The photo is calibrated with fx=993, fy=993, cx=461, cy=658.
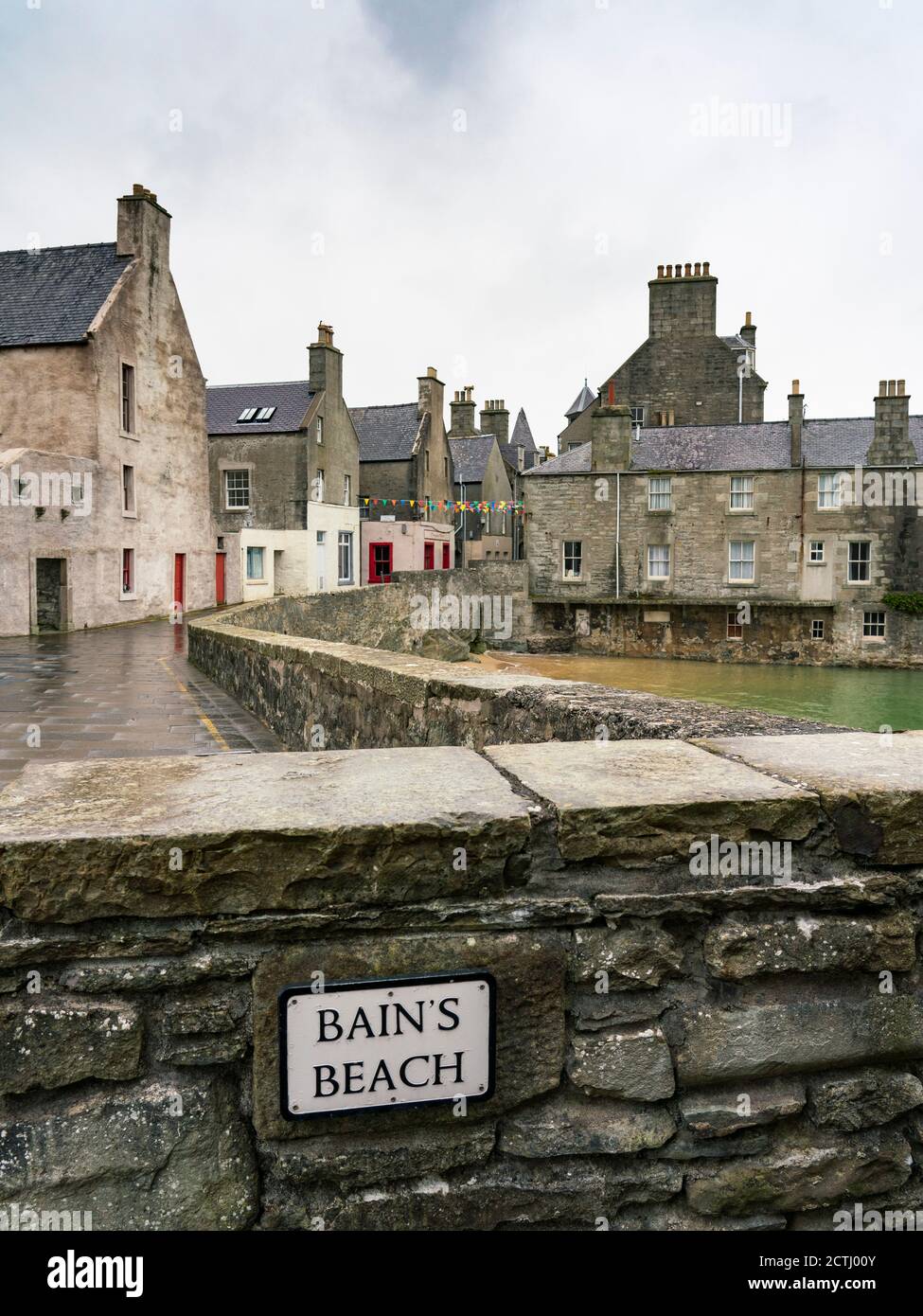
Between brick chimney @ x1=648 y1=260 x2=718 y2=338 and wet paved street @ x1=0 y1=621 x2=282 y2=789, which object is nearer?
wet paved street @ x1=0 y1=621 x2=282 y2=789

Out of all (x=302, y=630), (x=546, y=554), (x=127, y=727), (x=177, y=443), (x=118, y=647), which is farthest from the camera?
(x=546, y=554)

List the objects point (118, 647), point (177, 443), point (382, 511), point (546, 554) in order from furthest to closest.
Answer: point (382, 511) → point (546, 554) → point (177, 443) → point (118, 647)

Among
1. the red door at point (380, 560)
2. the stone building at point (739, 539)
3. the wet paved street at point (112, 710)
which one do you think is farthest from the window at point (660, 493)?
the wet paved street at point (112, 710)

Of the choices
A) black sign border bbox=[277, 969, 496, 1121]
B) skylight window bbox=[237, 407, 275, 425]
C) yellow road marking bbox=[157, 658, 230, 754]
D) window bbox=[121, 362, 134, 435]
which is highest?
skylight window bbox=[237, 407, 275, 425]

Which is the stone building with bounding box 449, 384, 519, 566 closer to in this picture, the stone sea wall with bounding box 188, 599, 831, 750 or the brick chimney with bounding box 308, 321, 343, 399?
the brick chimney with bounding box 308, 321, 343, 399

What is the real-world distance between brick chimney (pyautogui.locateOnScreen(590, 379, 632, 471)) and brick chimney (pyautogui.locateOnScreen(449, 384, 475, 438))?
71.6 feet

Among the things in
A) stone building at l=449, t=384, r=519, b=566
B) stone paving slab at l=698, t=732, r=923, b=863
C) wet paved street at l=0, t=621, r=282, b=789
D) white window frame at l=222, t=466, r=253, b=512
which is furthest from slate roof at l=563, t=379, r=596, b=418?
stone paving slab at l=698, t=732, r=923, b=863

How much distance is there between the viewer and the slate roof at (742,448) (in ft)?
128

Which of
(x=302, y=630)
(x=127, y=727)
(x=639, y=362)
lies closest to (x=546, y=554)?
(x=639, y=362)

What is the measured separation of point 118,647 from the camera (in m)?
19.2

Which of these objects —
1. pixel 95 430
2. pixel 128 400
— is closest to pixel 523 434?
pixel 128 400

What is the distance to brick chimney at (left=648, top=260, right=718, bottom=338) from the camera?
45.9 meters
